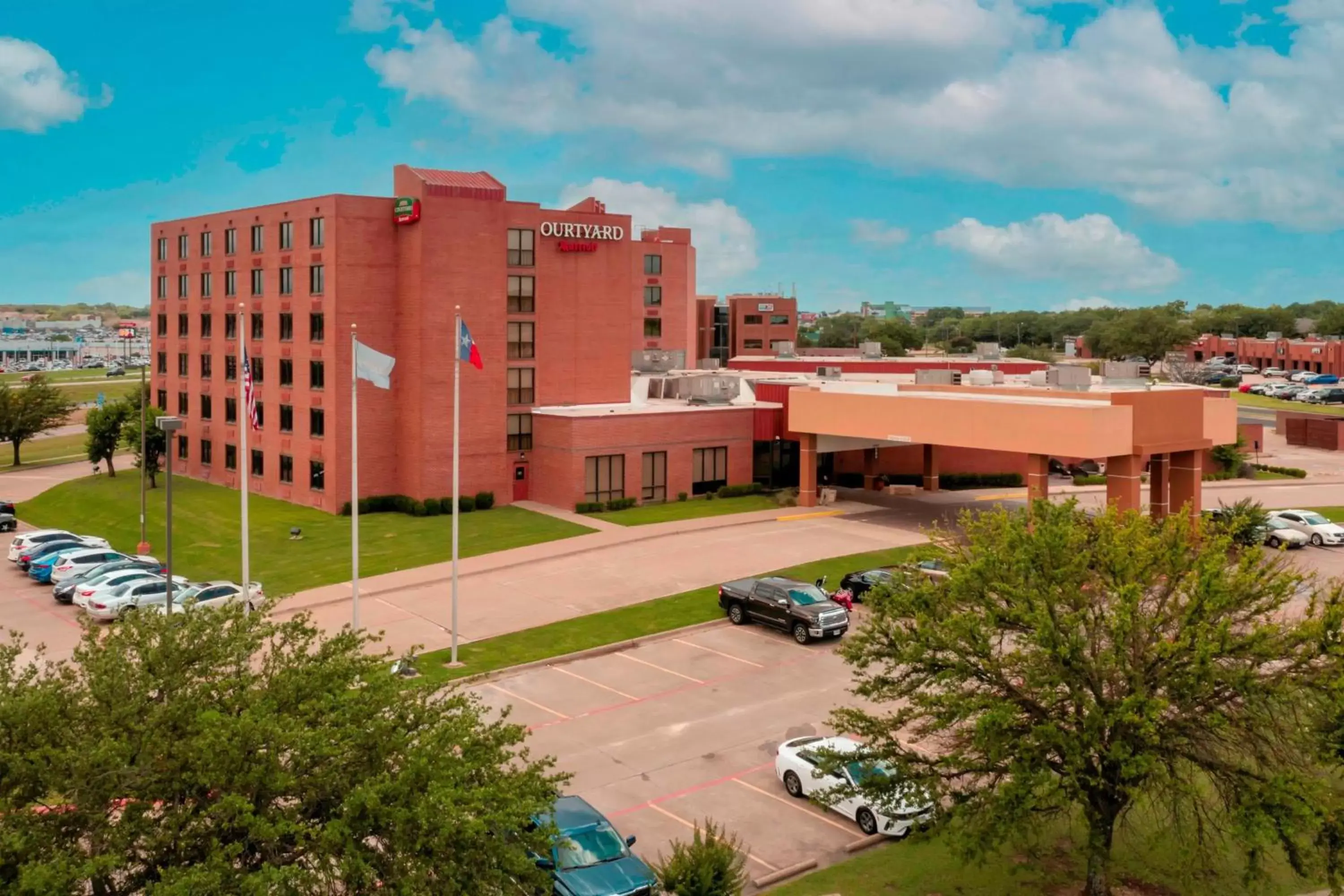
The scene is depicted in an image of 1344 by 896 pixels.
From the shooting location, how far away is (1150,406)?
159ft

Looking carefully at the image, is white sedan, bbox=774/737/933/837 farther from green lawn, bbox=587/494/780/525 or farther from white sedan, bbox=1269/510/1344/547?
white sedan, bbox=1269/510/1344/547

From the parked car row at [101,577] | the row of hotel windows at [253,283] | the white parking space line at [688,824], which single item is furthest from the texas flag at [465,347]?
the row of hotel windows at [253,283]

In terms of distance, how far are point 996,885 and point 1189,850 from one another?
3.55 m

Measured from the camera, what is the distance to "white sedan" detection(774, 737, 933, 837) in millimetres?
20469

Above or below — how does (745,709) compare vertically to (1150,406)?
below

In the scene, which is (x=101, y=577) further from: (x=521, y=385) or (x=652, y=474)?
(x=652, y=474)

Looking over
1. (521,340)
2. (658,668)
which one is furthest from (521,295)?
(658,668)

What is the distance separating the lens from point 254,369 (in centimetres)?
6525

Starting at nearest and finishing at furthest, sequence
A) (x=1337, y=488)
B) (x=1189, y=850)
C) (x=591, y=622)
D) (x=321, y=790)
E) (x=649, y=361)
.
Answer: (x=321, y=790)
(x=1189, y=850)
(x=591, y=622)
(x=1337, y=488)
(x=649, y=361)

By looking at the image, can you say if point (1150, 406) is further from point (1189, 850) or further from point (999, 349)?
point (999, 349)

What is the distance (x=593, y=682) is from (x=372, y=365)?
10.9m

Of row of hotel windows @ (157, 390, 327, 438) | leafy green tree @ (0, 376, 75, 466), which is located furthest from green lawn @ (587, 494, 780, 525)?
leafy green tree @ (0, 376, 75, 466)

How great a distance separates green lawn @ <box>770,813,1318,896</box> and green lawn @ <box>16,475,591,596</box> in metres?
28.5

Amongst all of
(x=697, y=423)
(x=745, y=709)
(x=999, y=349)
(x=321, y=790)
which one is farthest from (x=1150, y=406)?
(x=999, y=349)
